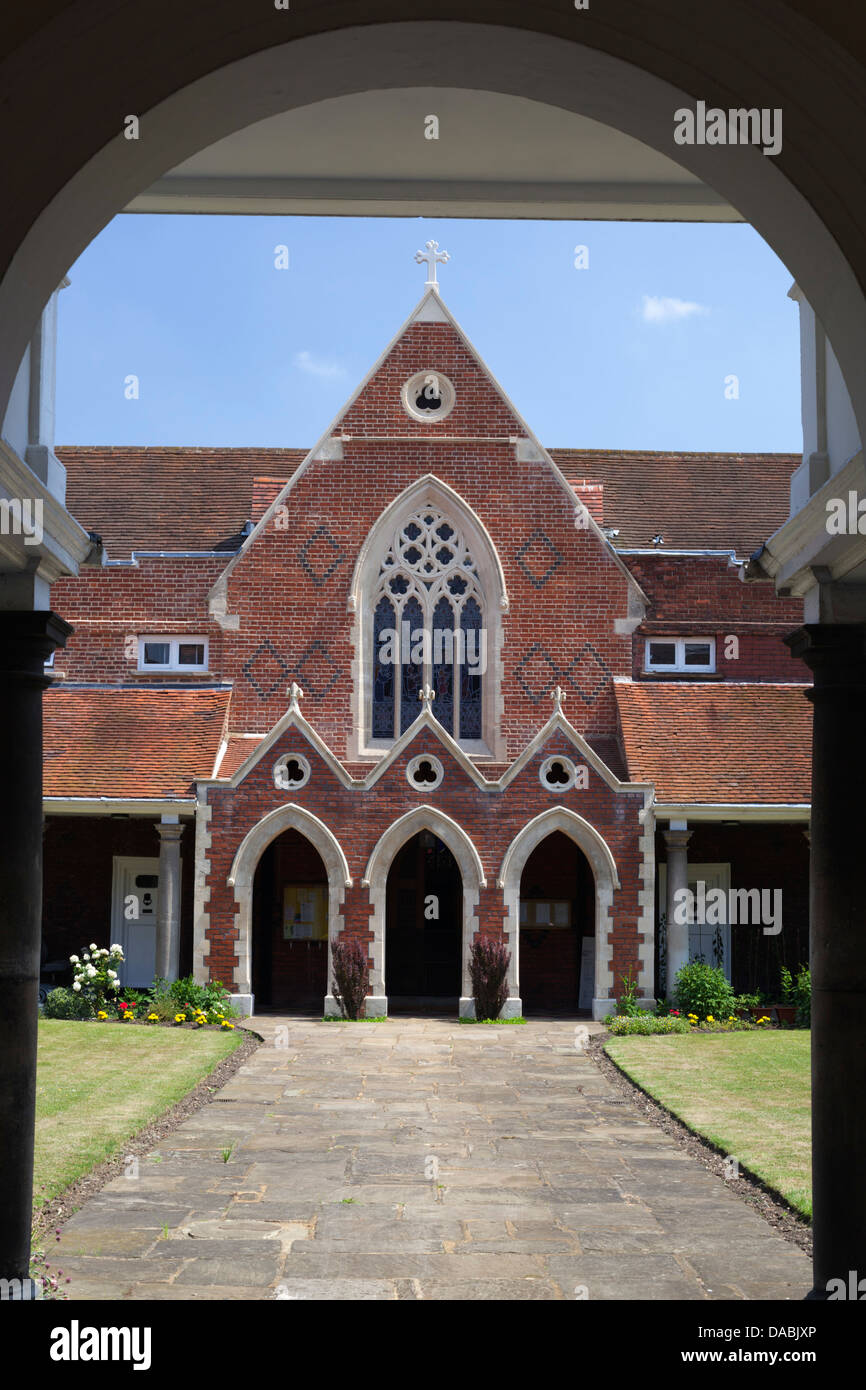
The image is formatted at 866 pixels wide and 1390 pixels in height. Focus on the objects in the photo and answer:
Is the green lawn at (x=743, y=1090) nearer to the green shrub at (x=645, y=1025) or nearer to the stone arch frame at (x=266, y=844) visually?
the green shrub at (x=645, y=1025)

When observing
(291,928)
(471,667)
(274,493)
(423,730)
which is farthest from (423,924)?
(274,493)

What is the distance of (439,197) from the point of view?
498cm

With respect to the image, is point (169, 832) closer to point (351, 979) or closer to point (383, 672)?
point (351, 979)

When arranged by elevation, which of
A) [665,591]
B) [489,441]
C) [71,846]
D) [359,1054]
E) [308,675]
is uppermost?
[489,441]

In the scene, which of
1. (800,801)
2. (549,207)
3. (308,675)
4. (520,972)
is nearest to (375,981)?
(520,972)

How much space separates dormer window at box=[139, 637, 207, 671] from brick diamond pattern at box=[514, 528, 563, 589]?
5.48 m

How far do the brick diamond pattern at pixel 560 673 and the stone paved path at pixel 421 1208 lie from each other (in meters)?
8.86

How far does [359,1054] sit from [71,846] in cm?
799

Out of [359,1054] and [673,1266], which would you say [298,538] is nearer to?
[359,1054]

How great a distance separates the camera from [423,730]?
19.7 metres

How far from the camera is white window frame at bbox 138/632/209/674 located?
2234 cm

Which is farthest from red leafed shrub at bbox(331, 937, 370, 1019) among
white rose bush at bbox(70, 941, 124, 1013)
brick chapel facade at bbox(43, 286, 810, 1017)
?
white rose bush at bbox(70, 941, 124, 1013)

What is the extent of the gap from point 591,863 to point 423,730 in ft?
10.2

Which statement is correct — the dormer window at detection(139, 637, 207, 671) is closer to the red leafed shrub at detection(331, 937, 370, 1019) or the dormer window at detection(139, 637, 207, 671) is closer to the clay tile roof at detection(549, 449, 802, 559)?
the red leafed shrub at detection(331, 937, 370, 1019)
